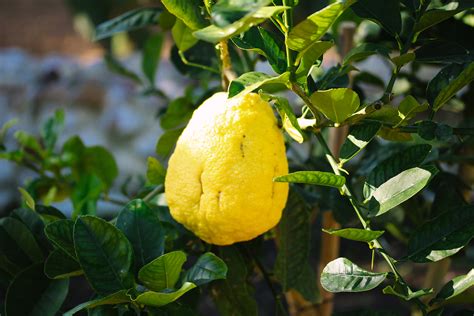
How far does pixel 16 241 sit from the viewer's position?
0.65m

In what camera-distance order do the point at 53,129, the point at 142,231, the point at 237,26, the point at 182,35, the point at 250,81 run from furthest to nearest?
the point at 53,129 → the point at 182,35 → the point at 142,231 → the point at 250,81 → the point at 237,26

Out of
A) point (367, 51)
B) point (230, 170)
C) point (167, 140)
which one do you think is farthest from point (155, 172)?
point (367, 51)

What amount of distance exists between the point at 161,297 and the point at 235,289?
151 millimetres

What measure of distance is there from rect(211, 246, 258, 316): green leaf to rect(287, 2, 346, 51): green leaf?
0.26m

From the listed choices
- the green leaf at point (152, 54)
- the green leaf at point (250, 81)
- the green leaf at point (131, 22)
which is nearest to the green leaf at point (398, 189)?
the green leaf at point (250, 81)

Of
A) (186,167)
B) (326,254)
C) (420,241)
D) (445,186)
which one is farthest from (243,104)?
(326,254)

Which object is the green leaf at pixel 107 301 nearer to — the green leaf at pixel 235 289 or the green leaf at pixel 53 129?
the green leaf at pixel 235 289

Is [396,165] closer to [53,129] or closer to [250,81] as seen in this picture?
[250,81]

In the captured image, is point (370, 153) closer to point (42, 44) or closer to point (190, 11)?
point (190, 11)

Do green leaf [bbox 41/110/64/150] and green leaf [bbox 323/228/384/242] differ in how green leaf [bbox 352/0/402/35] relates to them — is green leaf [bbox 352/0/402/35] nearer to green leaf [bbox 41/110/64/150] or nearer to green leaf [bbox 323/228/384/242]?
green leaf [bbox 323/228/384/242]

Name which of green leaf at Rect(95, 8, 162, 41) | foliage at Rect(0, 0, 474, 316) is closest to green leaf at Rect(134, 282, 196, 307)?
foliage at Rect(0, 0, 474, 316)

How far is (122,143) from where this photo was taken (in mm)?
2895

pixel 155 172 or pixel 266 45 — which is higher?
pixel 266 45

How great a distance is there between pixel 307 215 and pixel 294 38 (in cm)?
28
